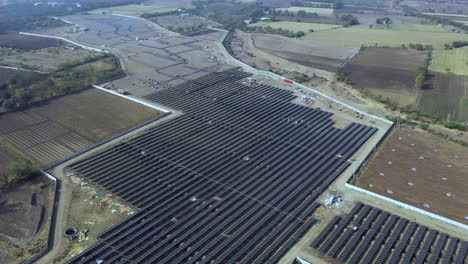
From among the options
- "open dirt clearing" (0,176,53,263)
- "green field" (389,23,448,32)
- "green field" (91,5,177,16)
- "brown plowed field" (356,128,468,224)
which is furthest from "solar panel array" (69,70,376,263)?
"green field" (91,5,177,16)

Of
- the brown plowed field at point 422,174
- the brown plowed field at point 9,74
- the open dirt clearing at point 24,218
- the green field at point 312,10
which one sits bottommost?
the open dirt clearing at point 24,218

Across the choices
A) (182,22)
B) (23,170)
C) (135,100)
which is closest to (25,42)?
(182,22)

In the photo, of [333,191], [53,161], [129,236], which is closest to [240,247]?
[129,236]

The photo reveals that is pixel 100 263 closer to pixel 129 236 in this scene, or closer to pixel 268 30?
pixel 129 236

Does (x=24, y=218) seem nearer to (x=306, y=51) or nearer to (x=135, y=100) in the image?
(x=135, y=100)

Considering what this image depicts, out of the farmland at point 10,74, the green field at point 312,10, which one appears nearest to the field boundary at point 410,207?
the farmland at point 10,74

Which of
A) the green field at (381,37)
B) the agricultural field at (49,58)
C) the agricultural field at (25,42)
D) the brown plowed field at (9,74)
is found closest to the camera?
the brown plowed field at (9,74)

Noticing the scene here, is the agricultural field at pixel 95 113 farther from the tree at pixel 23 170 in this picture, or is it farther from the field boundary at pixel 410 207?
the field boundary at pixel 410 207
